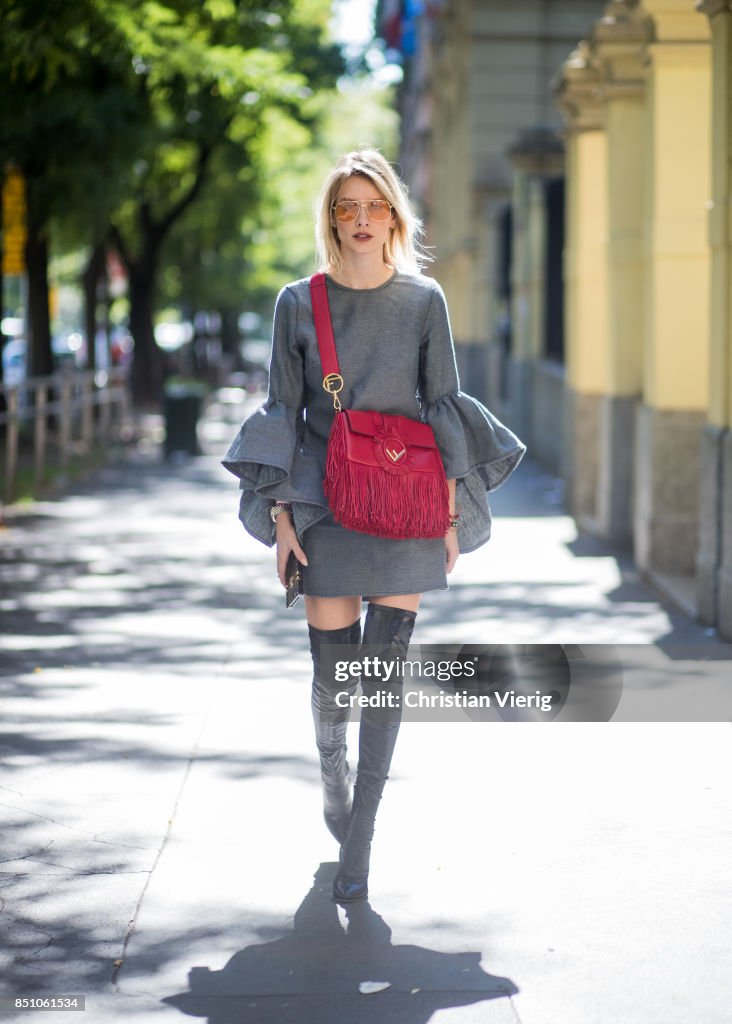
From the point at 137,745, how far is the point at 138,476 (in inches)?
497

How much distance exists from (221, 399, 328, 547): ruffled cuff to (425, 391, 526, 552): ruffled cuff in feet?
1.11

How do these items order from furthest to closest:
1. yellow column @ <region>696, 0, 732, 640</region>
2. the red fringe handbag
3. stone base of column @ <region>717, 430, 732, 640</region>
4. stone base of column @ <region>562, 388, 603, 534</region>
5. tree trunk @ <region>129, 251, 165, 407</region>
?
tree trunk @ <region>129, 251, 165, 407</region> < stone base of column @ <region>562, 388, 603, 534</region> < yellow column @ <region>696, 0, 732, 640</region> < stone base of column @ <region>717, 430, 732, 640</region> < the red fringe handbag

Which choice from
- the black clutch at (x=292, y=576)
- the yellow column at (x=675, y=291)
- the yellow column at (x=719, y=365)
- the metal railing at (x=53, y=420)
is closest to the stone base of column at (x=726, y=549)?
the yellow column at (x=719, y=365)

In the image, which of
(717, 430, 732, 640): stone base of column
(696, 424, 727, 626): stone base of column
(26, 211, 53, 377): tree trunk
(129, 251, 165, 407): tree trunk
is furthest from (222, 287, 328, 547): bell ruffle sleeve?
(129, 251, 165, 407): tree trunk

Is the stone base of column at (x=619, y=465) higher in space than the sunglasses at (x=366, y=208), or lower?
lower

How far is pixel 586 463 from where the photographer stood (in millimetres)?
13805

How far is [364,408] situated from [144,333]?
1056 inches

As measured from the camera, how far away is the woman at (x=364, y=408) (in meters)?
4.36

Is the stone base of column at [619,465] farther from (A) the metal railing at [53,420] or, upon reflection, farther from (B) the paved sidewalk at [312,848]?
(A) the metal railing at [53,420]

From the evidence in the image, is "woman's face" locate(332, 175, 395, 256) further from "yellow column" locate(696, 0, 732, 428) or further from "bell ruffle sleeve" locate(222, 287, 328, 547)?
"yellow column" locate(696, 0, 732, 428)

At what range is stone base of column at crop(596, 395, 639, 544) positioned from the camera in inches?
465

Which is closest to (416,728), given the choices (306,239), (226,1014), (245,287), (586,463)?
(226,1014)

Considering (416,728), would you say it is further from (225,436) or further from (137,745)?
(225,436)

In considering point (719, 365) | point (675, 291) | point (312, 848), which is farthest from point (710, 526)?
point (312, 848)
